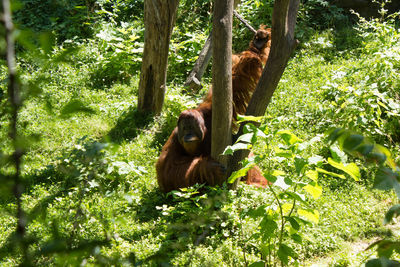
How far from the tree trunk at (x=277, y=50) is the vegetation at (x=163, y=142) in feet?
1.42

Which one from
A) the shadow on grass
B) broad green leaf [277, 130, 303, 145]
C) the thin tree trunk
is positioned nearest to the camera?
the thin tree trunk

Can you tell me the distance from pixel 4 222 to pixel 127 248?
1.25 m

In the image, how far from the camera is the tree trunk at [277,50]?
3017 millimetres

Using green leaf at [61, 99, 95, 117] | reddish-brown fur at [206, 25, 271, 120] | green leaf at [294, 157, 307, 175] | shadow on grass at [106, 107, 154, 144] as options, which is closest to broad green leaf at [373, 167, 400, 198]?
green leaf at [61, 99, 95, 117]

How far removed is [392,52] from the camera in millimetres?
4977

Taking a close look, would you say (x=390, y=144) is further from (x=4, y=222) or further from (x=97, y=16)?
(x=97, y=16)

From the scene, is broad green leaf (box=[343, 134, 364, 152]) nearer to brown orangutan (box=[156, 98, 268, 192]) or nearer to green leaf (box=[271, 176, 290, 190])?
green leaf (box=[271, 176, 290, 190])

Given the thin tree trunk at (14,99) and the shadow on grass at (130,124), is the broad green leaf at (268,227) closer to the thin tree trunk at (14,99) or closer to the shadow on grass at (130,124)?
the thin tree trunk at (14,99)

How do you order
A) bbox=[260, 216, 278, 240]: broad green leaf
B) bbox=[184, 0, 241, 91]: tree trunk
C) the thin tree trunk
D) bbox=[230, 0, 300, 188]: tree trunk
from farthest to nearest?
bbox=[184, 0, 241, 91]: tree trunk, bbox=[230, 0, 300, 188]: tree trunk, bbox=[260, 216, 278, 240]: broad green leaf, the thin tree trunk

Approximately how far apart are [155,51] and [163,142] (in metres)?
1.11

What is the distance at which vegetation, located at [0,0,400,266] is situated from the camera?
105cm

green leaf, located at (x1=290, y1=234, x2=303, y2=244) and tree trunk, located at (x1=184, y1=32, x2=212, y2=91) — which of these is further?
tree trunk, located at (x1=184, y1=32, x2=212, y2=91)

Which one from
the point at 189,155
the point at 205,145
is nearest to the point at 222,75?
the point at 205,145

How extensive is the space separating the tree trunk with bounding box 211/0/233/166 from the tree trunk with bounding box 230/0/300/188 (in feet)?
0.72
